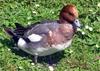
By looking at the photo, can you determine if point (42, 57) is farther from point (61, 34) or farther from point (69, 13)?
point (69, 13)

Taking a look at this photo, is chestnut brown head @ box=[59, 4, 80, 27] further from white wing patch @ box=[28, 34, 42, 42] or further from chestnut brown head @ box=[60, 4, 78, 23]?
white wing patch @ box=[28, 34, 42, 42]

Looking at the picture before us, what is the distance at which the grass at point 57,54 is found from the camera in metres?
6.09

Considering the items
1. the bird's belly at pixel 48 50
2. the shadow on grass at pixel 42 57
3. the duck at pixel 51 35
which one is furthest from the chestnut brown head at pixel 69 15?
the shadow on grass at pixel 42 57

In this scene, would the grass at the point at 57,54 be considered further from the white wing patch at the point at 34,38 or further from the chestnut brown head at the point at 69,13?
the chestnut brown head at the point at 69,13

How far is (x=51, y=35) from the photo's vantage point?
18.9 feet

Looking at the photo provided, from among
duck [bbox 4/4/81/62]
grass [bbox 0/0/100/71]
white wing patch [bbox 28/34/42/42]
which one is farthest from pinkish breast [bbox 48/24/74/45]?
grass [bbox 0/0/100/71]

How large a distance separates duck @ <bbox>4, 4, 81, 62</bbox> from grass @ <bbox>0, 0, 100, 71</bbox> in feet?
0.85

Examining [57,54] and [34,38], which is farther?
[57,54]

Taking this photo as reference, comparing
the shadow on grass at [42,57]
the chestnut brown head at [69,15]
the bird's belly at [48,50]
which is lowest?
the bird's belly at [48,50]

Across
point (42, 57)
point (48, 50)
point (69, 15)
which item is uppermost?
point (69, 15)

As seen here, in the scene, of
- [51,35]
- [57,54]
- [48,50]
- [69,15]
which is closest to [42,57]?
[57,54]

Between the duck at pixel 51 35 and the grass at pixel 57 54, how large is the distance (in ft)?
0.85

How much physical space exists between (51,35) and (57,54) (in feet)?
1.95

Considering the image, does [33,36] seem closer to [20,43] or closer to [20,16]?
[20,43]
